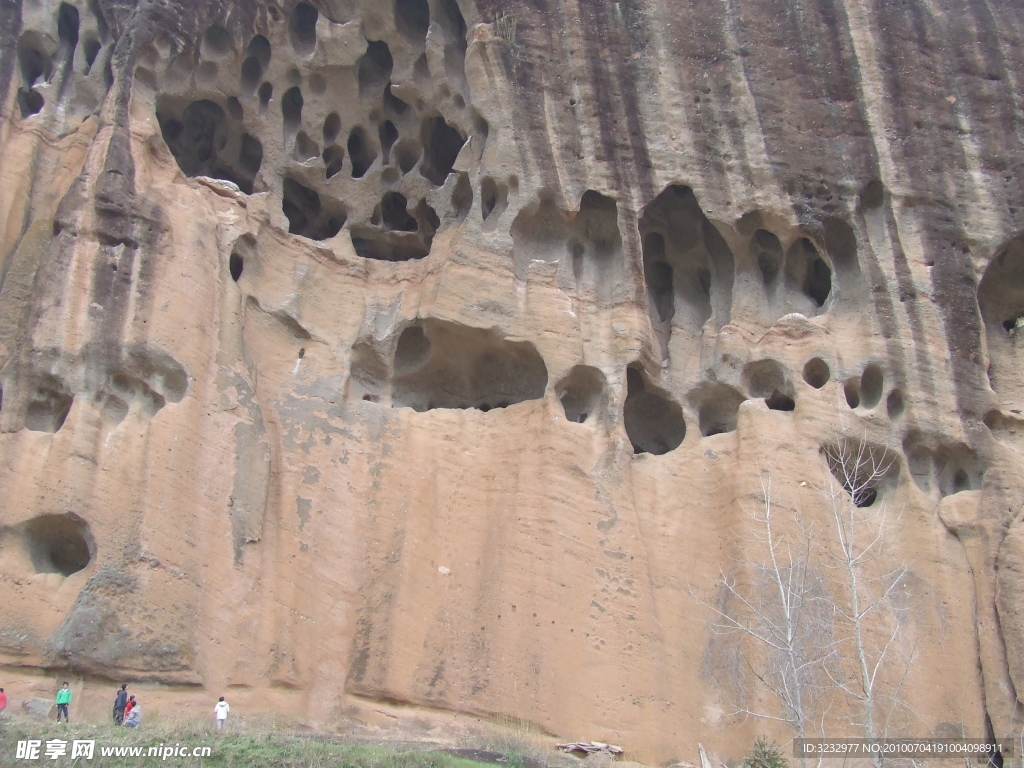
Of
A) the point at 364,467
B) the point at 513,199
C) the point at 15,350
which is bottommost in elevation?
the point at 364,467

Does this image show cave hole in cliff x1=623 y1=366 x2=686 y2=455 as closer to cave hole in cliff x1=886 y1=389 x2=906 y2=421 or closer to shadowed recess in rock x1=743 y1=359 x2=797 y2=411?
shadowed recess in rock x1=743 y1=359 x2=797 y2=411

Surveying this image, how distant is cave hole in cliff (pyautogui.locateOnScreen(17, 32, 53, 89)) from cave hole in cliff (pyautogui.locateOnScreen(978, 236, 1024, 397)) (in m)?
13.1

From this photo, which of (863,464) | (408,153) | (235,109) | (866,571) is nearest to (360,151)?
(408,153)

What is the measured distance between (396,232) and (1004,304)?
8464mm

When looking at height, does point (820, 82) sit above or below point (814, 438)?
above

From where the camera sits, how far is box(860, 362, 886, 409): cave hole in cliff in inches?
525

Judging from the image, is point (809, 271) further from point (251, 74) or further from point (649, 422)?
point (251, 74)

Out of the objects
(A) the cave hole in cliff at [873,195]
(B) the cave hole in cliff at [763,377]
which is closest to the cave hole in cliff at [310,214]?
(B) the cave hole in cliff at [763,377]

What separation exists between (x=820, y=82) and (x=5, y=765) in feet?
40.5

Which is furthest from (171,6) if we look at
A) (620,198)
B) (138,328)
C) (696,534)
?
(696,534)

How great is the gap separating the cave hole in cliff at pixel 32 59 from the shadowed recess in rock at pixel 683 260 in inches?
344

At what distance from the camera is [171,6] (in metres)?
14.9

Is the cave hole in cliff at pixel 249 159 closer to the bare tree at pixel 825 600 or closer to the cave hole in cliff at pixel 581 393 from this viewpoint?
the cave hole in cliff at pixel 581 393

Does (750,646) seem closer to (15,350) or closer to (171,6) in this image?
(15,350)
